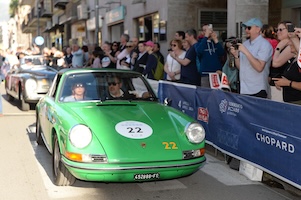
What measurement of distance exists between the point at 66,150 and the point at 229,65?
12.2 ft

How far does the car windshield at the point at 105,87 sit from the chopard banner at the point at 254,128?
1019 millimetres

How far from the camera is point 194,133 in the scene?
4.97 meters

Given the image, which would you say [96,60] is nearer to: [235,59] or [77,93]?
[235,59]

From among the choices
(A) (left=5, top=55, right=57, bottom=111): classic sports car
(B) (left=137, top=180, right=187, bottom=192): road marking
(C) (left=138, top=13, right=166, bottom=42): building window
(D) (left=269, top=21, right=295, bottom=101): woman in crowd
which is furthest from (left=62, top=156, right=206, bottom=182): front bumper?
(C) (left=138, top=13, right=166, bottom=42): building window

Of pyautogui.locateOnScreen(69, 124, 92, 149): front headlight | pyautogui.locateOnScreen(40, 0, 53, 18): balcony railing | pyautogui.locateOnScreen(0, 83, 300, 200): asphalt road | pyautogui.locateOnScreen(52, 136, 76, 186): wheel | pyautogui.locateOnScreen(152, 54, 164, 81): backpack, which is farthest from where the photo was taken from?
pyautogui.locateOnScreen(40, 0, 53, 18): balcony railing

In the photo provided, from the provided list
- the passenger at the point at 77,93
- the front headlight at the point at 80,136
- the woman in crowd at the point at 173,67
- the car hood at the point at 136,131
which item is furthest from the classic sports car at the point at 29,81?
the front headlight at the point at 80,136

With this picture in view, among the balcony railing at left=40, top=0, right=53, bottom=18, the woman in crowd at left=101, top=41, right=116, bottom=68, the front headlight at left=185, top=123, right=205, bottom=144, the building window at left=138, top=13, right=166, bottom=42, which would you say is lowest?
the front headlight at left=185, top=123, right=205, bottom=144

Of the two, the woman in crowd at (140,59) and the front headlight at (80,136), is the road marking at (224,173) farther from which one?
the woman in crowd at (140,59)

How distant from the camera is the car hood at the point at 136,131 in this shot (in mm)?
4539

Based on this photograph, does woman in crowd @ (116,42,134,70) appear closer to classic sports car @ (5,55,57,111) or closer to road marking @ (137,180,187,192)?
classic sports car @ (5,55,57,111)

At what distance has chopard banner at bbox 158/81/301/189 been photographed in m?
4.61

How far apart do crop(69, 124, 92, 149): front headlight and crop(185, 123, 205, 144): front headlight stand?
1108mm

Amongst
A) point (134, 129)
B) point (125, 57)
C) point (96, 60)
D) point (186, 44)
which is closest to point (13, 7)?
point (96, 60)

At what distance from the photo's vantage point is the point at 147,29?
19984mm
